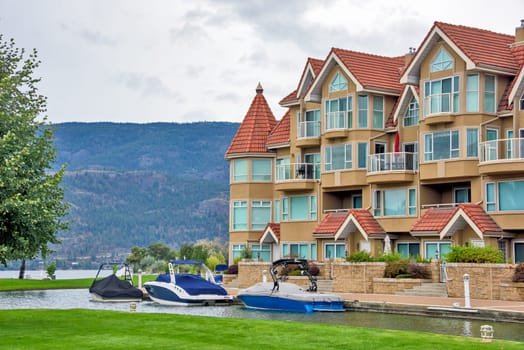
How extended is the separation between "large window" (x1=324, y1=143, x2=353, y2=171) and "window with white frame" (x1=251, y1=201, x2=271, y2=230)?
8.32 meters

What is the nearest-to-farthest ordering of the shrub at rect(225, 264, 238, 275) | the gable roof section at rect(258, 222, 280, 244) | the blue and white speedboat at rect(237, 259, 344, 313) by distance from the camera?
the blue and white speedboat at rect(237, 259, 344, 313) → the shrub at rect(225, 264, 238, 275) → the gable roof section at rect(258, 222, 280, 244)

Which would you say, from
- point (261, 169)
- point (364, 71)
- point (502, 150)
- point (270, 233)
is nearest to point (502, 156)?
point (502, 150)

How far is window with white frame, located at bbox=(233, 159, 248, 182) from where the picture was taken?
67438 millimetres

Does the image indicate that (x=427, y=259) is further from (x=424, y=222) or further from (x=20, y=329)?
(x=20, y=329)

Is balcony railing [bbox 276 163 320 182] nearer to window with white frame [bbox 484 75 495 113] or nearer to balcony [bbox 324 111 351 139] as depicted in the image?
balcony [bbox 324 111 351 139]

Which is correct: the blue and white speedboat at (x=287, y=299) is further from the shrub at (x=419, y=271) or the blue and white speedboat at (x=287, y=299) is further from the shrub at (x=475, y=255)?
the shrub at (x=475, y=255)

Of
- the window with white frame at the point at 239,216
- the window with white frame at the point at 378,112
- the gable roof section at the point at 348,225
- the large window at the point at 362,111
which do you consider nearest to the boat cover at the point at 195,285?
the gable roof section at the point at 348,225

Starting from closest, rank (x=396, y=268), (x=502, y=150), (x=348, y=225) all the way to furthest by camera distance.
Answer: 1. (x=396, y=268)
2. (x=502, y=150)
3. (x=348, y=225)

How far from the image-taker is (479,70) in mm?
50906

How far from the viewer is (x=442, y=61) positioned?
174 ft

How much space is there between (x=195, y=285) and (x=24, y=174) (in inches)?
891

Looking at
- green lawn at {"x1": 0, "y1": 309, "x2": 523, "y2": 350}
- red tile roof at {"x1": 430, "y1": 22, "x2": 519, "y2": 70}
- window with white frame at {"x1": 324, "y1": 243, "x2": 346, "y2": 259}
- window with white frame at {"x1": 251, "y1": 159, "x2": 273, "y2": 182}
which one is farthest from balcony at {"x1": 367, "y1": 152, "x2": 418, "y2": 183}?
green lawn at {"x1": 0, "y1": 309, "x2": 523, "y2": 350}

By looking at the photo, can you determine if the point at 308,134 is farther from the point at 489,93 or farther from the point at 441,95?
the point at 489,93

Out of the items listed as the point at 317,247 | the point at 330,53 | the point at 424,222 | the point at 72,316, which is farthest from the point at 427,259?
the point at 72,316
